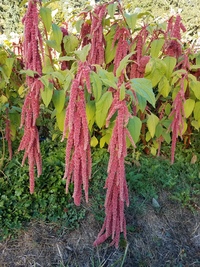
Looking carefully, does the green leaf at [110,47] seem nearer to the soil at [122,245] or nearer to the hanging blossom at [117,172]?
the hanging blossom at [117,172]

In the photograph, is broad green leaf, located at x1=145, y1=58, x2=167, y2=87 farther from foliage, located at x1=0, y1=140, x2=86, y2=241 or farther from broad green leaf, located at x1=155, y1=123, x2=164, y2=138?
foliage, located at x1=0, y1=140, x2=86, y2=241

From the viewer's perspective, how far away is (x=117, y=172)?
1.38 metres

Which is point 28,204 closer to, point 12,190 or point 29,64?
point 12,190

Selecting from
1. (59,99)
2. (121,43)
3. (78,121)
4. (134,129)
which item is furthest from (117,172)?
(121,43)

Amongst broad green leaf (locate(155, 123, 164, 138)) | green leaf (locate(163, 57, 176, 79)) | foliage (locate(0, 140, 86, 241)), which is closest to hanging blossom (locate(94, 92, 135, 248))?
foliage (locate(0, 140, 86, 241))

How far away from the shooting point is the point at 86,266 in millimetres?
1746

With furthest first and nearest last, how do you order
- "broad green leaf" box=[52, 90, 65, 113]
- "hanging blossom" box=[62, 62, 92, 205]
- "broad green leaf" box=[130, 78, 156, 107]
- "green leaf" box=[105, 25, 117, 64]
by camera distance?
"green leaf" box=[105, 25, 117, 64], "broad green leaf" box=[52, 90, 65, 113], "broad green leaf" box=[130, 78, 156, 107], "hanging blossom" box=[62, 62, 92, 205]

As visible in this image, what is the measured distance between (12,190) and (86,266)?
630mm

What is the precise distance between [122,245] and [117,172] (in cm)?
66

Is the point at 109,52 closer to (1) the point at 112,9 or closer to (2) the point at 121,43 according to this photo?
(2) the point at 121,43

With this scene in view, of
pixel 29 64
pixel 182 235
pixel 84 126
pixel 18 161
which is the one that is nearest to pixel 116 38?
pixel 29 64

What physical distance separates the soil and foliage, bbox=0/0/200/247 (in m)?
0.16

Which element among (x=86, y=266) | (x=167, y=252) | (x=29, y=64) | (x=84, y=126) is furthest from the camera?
(x=167, y=252)

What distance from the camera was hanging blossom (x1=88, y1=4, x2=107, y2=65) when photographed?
1712 mm
